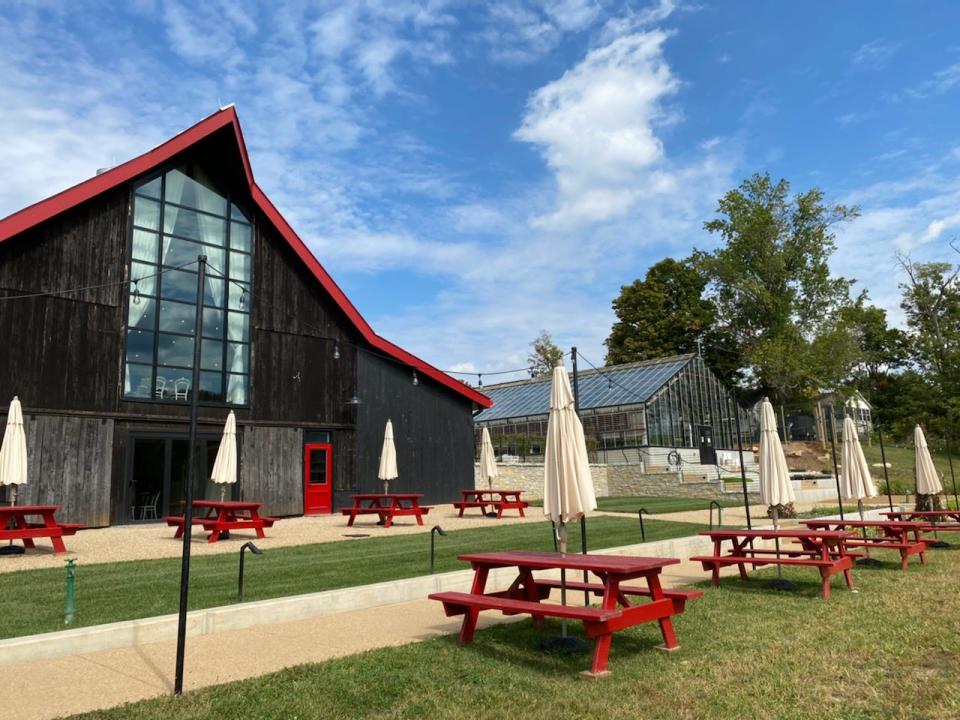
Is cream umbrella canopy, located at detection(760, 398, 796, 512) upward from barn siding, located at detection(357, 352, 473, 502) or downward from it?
downward

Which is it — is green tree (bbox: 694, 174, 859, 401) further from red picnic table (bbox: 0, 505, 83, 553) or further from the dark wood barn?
red picnic table (bbox: 0, 505, 83, 553)

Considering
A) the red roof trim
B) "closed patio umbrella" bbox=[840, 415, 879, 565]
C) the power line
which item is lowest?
"closed patio umbrella" bbox=[840, 415, 879, 565]

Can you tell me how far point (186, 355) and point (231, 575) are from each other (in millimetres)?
10842

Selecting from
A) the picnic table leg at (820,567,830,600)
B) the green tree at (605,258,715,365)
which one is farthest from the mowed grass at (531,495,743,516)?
the green tree at (605,258,715,365)

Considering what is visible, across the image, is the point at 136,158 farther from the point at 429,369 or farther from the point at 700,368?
the point at 700,368

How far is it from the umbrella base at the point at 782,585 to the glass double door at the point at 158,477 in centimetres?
1393

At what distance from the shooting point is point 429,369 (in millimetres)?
24453

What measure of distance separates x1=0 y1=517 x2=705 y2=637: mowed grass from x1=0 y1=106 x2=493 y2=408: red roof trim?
9.56 m

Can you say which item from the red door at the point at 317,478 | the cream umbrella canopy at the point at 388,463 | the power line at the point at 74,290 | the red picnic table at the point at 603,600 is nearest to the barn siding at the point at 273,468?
the red door at the point at 317,478

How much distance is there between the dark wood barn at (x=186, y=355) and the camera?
16703mm

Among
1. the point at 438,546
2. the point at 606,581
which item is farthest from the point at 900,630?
the point at 438,546

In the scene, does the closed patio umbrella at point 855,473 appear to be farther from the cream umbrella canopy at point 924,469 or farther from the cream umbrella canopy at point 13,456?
the cream umbrella canopy at point 13,456

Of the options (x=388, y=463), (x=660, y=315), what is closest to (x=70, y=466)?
(x=388, y=463)

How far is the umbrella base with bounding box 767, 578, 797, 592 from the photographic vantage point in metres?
8.65
